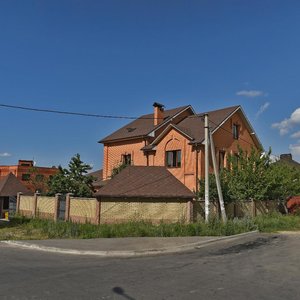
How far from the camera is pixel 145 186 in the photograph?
26.5m

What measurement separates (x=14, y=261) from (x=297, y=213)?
2866 cm

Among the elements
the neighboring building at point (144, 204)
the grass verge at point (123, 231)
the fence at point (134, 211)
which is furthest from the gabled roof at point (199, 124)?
the grass verge at point (123, 231)

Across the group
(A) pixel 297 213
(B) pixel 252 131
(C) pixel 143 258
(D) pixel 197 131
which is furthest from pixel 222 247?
(B) pixel 252 131

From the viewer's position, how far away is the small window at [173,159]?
3422cm

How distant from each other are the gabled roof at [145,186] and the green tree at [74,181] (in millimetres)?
7893

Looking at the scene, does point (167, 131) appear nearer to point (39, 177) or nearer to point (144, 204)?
point (144, 204)

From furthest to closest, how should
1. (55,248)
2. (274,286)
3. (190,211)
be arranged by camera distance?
(190,211) < (55,248) < (274,286)

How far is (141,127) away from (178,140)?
6449 mm

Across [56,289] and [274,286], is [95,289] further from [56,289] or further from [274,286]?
[274,286]

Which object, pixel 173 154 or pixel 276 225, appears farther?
pixel 173 154

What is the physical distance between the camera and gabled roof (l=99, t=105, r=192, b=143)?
37.5 m

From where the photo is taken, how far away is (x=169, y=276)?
960cm

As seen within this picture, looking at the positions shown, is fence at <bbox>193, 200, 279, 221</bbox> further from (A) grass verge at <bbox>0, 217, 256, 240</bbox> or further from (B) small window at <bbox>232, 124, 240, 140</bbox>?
(B) small window at <bbox>232, 124, 240, 140</bbox>

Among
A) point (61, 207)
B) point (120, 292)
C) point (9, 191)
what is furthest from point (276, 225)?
point (9, 191)
